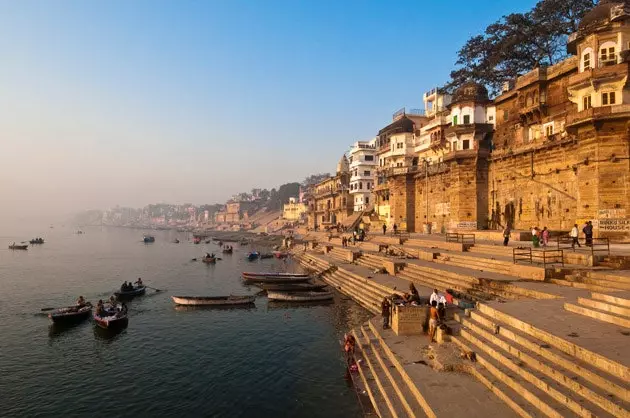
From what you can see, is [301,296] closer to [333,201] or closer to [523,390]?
[523,390]

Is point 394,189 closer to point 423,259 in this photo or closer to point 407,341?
point 423,259

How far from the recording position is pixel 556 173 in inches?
1092

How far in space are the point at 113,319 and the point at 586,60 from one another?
30333mm

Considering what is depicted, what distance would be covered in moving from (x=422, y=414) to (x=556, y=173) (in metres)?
25.0

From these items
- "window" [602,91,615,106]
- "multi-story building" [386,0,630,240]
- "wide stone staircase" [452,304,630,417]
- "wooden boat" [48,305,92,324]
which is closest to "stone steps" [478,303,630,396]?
"wide stone staircase" [452,304,630,417]

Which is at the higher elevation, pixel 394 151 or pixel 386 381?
pixel 394 151

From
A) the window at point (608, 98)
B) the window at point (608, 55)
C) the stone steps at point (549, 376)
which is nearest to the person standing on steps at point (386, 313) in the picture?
the stone steps at point (549, 376)

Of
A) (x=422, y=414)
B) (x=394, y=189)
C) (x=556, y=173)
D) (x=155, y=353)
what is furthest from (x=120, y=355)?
(x=394, y=189)

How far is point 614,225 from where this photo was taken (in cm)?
2120

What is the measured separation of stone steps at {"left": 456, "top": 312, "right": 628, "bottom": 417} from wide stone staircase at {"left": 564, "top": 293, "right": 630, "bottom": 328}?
2.36 m

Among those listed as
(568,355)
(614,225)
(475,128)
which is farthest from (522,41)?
(568,355)

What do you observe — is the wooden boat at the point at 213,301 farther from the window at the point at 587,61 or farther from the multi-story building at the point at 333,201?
the multi-story building at the point at 333,201

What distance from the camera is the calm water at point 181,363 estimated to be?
38.8 feet

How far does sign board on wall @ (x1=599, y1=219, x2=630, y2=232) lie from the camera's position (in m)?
21.0
